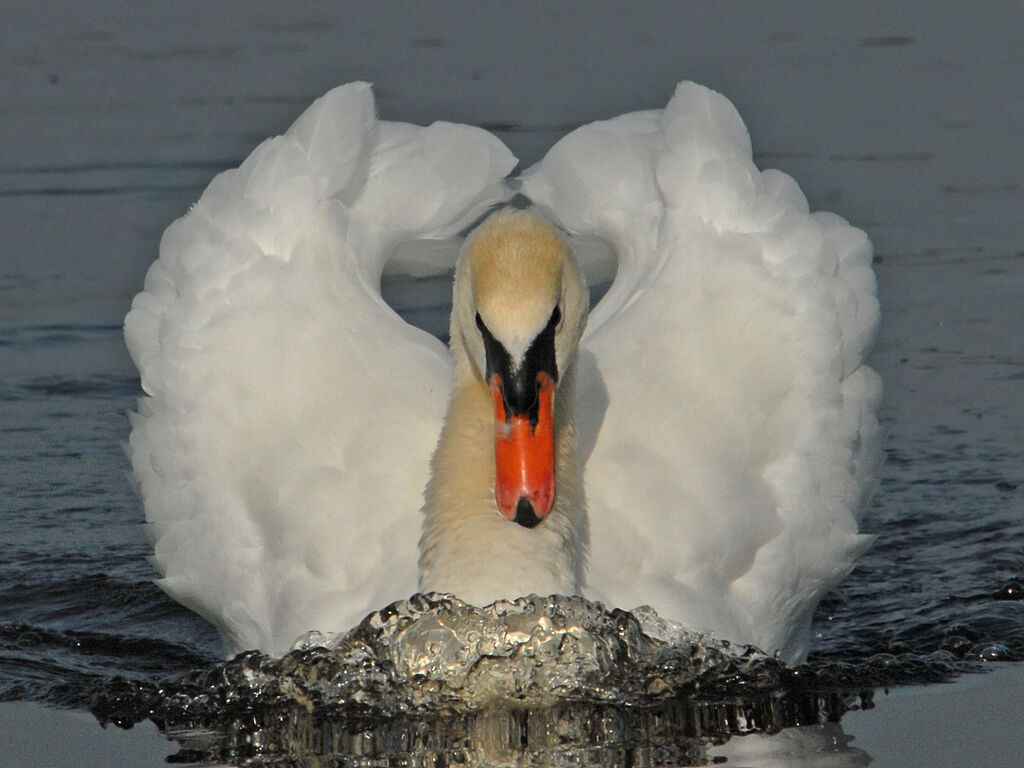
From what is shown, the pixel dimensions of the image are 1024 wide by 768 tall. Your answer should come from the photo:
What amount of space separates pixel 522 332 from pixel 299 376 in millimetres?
1727

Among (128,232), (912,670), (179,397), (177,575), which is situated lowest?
(912,670)

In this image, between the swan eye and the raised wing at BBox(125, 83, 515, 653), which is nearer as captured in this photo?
the swan eye

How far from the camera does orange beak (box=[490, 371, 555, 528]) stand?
6.17m

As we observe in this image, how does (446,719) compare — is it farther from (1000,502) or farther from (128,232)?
(128,232)

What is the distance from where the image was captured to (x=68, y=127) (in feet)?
47.8

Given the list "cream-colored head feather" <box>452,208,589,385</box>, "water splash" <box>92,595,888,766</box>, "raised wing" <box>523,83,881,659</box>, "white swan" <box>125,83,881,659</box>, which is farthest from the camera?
"raised wing" <box>523,83,881,659</box>

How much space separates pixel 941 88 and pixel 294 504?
29.2 feet

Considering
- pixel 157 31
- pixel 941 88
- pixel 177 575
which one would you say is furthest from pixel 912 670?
pixel 157 31

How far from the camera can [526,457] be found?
20.3ft

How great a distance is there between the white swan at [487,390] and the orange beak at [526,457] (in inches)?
1.2

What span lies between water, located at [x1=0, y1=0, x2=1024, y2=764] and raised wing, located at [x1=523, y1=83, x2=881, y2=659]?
43 centimetres

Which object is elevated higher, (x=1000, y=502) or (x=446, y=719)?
(x=1000, y=502)

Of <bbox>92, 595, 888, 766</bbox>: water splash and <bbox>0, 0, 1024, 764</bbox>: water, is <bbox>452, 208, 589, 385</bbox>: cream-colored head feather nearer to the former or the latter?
<bbox>92, 595, 888, 766</bbox>: water splash

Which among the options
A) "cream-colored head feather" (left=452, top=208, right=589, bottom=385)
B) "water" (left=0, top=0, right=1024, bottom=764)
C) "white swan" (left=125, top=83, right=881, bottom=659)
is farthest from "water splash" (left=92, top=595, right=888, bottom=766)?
"cream-colored head feather" (left=452, top=208, right=589, bottom=385)
